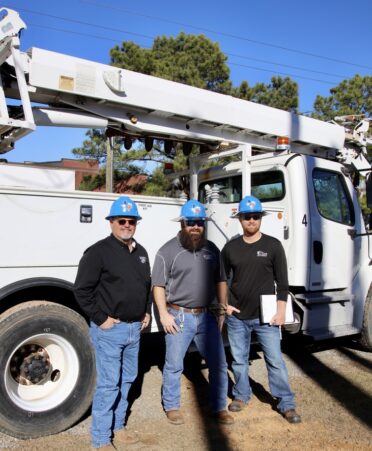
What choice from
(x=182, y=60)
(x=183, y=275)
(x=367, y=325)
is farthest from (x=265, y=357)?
(x=182, y=60)

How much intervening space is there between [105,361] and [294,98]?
2038cm

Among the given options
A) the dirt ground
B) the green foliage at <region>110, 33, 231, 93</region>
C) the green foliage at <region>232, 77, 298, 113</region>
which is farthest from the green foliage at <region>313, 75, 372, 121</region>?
the dirt ground

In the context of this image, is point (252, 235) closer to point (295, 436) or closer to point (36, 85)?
point (295, 436)

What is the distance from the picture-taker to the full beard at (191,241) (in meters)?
4.07

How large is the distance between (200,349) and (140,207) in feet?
4.60

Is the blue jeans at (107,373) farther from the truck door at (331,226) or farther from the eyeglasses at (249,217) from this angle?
the truck door at (331,226)

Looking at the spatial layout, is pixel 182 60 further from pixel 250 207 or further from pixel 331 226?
pixel 250 207

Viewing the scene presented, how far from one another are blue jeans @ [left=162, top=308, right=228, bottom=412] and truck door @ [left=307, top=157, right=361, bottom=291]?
200 centimetres

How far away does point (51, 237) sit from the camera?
4000mm

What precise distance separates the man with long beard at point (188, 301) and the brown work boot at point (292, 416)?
49cm

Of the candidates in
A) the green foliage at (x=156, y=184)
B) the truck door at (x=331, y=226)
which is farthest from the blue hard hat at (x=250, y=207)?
the green foliage at (x=156, y=184)

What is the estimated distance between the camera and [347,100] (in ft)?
83.0

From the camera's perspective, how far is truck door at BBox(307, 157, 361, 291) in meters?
5.77

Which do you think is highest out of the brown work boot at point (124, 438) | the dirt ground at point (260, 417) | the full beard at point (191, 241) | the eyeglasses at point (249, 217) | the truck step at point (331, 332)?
the eyeglasses at point (249, 217)
